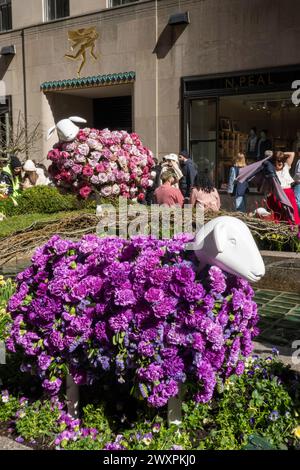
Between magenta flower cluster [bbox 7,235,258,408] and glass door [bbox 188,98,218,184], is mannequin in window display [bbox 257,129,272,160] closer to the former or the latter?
glass door [bbox 188,98,218,184]

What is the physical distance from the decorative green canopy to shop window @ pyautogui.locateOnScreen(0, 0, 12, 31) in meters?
3.32

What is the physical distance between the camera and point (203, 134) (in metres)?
14.0

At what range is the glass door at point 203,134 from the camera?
13.8m

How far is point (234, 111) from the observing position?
13.6 metres

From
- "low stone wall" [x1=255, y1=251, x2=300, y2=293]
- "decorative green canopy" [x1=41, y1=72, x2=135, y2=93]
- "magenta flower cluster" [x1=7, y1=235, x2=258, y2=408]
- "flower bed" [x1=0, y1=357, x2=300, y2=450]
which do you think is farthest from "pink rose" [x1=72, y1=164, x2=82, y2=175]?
"decorative green canopy" [x1=41, y1=72, x2=135, y2=93]

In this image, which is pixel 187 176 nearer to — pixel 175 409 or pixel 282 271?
pixel 282 271

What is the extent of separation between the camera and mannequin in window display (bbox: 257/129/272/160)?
1326cm

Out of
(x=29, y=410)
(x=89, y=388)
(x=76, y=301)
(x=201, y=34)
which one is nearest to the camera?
(x=76, y=301)

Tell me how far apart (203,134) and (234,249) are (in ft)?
37.9

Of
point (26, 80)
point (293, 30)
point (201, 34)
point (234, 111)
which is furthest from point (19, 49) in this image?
point (293, 30)

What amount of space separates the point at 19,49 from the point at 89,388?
15.9 metres

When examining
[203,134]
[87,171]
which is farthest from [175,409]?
[203,134]

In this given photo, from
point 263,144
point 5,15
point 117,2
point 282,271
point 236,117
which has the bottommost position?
point 282,271

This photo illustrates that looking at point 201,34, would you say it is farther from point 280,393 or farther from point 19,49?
point 280,393
